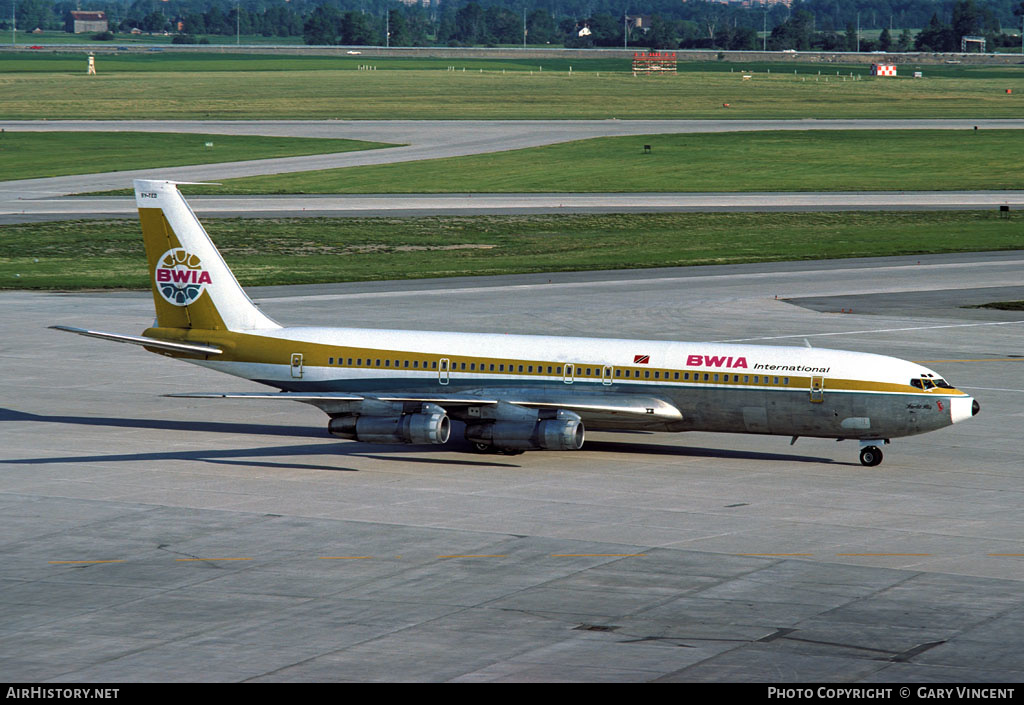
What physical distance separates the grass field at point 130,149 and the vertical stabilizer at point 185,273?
101811 millimetres

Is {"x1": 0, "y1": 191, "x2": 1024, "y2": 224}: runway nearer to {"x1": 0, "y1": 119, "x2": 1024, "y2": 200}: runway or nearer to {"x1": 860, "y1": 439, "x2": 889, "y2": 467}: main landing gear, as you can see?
{"x1": 0, "y1": 119, "x2": 1024, "y2": 200}: runway

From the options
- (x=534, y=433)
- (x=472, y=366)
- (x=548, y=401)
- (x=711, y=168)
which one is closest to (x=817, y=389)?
(x=548, y=401)

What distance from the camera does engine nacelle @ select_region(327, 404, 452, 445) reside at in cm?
4550

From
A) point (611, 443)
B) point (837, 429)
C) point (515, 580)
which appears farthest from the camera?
point (611, 443)

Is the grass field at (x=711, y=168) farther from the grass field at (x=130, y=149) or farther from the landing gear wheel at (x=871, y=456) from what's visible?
the landing gear wheel at (x=871, y=456)

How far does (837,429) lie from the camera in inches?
1799

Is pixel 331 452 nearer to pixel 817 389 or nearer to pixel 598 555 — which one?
pixel 598 555

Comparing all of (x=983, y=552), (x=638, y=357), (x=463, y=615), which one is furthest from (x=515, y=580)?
(x=638, y=357)

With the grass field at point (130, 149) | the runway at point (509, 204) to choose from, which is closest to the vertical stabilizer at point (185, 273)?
the runway at point (509, 204)

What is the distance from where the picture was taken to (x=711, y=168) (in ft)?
508

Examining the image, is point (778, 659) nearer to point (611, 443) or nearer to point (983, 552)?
point (983, 552)

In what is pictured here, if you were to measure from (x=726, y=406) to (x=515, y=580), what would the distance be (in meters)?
14.9

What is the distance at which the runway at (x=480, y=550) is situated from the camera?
2825 centimetres

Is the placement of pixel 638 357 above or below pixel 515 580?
above
